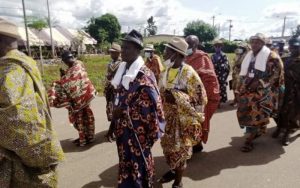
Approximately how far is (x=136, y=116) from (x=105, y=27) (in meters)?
62.9

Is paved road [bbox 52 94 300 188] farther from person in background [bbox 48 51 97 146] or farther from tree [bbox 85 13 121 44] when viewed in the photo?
tree [bbox 85 13 121 44]

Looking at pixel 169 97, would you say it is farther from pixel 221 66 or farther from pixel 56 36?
pixel 56 36

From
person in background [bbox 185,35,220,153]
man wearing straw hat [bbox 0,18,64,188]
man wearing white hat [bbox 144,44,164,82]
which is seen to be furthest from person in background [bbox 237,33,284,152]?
man wearing straw hat [bbox 0,18,64,188]

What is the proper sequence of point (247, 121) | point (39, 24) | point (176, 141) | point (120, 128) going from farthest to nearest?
point (39, 24)
point (247, 121)
point (176, 141)
point (120, 128)

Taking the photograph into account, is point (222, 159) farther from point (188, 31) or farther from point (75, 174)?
point (188, 31)

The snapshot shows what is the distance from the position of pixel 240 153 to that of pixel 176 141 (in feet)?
6.23

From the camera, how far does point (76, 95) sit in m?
5.85

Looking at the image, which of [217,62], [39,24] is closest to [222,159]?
[217,62]

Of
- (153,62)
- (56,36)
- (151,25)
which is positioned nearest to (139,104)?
(153,62)

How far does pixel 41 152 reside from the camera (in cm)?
253

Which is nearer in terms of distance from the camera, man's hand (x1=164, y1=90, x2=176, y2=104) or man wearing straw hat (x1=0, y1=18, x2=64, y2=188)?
man wearing straw hat (x1=0, y1=18, x2=64, y2=188)

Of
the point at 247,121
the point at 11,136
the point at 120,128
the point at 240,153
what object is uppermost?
the point at 11,136

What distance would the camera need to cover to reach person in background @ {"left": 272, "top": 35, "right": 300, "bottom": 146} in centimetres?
603

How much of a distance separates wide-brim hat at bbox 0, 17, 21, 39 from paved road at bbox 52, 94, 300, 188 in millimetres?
2519
